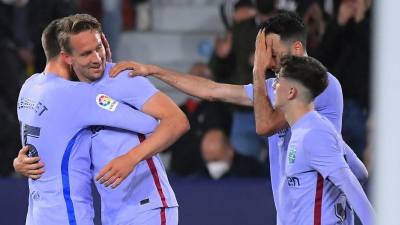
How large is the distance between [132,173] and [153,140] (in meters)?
0.31

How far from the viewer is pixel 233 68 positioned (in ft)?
25.4

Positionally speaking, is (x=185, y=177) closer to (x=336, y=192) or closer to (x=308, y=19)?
(x=308, y=19)

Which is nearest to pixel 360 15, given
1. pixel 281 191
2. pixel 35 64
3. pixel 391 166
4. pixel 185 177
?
pixel 185 177

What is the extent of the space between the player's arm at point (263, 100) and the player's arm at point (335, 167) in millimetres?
393

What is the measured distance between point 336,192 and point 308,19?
443 cm

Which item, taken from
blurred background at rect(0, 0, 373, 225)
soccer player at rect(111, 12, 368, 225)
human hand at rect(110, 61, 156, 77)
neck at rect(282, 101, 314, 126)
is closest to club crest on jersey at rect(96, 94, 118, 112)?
human hand at rect(110, 61, 156, 77)

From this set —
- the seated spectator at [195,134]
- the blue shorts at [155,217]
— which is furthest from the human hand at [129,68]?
the seated spectator at [195,134]

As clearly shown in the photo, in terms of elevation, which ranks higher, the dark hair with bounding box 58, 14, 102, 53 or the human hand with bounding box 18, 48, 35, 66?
the dark hair with bounding box 58, 14, 102, 53

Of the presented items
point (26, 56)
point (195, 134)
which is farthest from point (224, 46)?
point (26, 56)

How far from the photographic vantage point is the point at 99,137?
3736 millimetres

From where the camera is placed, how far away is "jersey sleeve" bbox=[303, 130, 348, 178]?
3459 mm

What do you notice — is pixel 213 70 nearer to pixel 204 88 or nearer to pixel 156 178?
pixel 204 88

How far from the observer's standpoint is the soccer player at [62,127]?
365 cm

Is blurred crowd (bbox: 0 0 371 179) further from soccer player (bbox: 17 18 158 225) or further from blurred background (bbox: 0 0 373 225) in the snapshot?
soccer player (bbox: 17 18 158 225)
